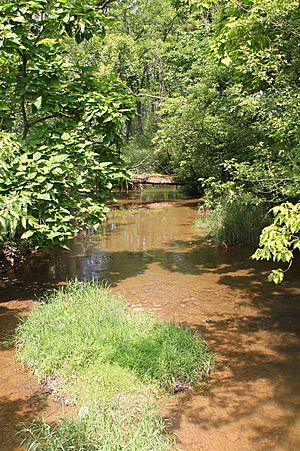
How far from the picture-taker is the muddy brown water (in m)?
3.74

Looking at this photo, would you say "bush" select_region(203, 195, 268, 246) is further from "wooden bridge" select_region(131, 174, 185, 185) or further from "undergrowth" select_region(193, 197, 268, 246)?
"wooden bridge" select_region(131, 174, 185, 185)

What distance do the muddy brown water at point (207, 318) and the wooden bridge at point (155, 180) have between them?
7.40 m

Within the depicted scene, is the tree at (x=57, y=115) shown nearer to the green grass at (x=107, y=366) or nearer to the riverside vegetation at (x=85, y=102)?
the riverside vegetation at (x=85, y=102)

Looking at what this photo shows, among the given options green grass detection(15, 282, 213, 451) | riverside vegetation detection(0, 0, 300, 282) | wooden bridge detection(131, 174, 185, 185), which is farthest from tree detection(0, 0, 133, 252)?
wooden bridge detection(131, 174, 185, 185)

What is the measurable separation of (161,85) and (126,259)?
22247 mm

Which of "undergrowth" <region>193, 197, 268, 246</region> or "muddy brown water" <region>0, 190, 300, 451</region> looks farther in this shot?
"undergrowth" <region>193, 197, 268, 246</region>

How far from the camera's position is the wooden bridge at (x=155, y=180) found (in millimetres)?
20031

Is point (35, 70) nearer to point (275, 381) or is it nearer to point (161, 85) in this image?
point (275, 381)

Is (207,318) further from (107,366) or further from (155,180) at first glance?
(155,180)

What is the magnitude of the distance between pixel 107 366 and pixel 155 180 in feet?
53.6

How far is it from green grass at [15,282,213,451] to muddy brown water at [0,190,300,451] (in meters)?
0.22

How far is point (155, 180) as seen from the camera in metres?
20.3

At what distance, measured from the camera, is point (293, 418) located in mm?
3793

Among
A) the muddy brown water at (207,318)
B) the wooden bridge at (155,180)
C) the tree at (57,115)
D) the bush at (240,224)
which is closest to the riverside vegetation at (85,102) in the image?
the tree at (57,115)
